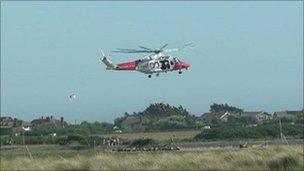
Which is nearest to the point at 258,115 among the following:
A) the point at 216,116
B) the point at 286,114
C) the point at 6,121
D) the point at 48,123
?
the point at 286,114

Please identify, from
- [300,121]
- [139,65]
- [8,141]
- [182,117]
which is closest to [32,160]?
[182,117]

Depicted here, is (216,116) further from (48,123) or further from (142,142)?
(48,123)

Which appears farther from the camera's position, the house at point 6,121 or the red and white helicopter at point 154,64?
the house at point 6,121

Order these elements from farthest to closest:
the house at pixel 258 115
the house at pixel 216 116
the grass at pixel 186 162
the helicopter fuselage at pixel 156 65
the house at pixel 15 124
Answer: the house at pixel 15 124
the house at pixel 258 115
the house at pixel 216 116
the grass at pixel 186 162
the helicopter fuselage at pixel 156 65

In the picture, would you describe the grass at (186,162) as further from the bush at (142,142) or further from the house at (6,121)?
the house at (6,121)

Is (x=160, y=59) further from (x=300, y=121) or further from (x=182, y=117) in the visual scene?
(x=300, y=121)

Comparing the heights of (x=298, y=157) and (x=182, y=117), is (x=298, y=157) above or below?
below

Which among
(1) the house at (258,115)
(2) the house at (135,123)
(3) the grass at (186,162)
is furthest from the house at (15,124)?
(3) the grass at (186,162)

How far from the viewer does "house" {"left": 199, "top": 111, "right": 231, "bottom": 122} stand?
3919 centimetres

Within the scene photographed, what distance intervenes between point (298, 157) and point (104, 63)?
37.0 feet

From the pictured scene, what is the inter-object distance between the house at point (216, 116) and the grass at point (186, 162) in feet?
20.8

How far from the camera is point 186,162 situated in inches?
1211

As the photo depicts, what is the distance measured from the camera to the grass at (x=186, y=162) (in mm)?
29453

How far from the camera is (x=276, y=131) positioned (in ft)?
163
